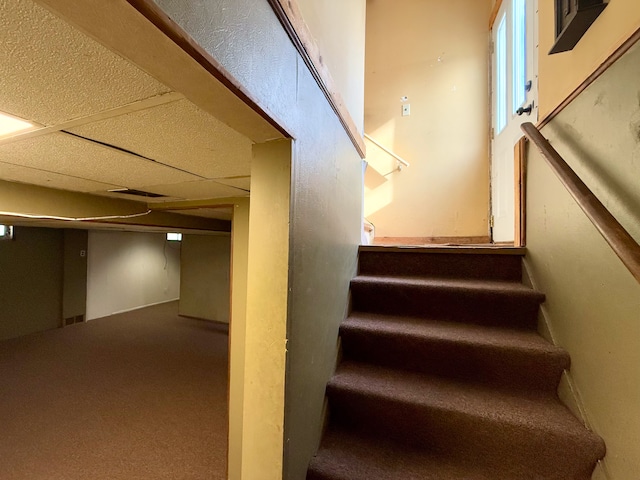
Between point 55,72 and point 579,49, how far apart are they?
1812 millimetres

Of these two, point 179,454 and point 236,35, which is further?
point 179,454

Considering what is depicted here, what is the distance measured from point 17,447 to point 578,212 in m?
4.07

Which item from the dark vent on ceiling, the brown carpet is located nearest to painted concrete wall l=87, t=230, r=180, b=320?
the brown carpet

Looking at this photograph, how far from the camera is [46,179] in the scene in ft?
4.44

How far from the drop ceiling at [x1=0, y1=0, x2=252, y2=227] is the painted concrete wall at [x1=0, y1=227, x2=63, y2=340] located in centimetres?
458

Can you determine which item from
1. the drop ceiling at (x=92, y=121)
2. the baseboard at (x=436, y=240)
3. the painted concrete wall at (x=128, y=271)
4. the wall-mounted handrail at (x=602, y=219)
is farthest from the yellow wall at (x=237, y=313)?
the painted concrete wall at (x=128, y=271)

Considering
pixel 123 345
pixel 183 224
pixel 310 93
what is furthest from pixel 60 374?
pixel 310 93

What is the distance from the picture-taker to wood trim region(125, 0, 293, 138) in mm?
394

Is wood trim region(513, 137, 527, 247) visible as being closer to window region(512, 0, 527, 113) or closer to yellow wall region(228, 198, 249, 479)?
window region(512, 0, 527, 113)

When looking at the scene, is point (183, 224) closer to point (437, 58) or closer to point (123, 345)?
point (123, 345)

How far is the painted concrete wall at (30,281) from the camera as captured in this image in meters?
4.33

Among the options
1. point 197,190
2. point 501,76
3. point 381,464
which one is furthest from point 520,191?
point 197,190

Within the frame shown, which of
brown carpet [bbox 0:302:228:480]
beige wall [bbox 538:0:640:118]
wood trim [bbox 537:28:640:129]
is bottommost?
brown carpet [bbox 0:302:228:480]

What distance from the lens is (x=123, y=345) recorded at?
14.1ft
